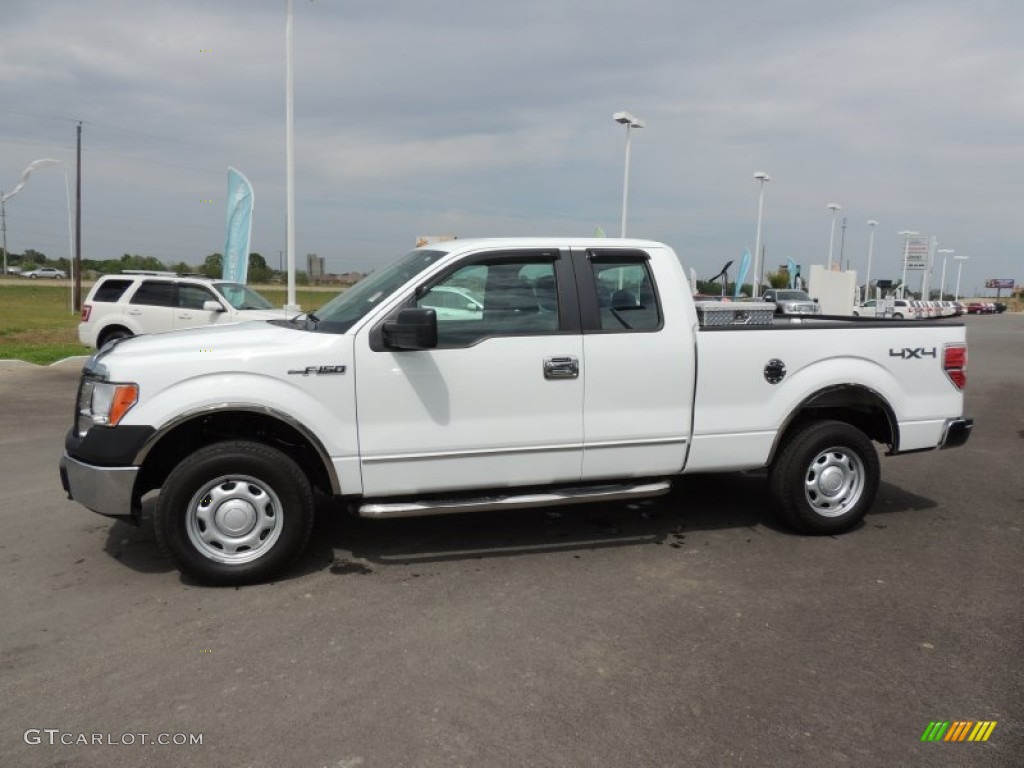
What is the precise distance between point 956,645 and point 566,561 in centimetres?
210

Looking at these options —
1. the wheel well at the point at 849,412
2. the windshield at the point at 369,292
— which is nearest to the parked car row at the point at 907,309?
the wheel well at the point at 849,412

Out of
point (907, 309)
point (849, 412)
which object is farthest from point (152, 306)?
point (907, 309)

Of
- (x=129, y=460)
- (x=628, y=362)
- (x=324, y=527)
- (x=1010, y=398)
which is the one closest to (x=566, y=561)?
(x=628, y=362)

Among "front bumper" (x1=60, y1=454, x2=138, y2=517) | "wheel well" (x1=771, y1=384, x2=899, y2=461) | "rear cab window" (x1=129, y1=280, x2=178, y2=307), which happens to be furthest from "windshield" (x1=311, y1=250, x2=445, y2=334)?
"rear cab window" (x1=129, y1=280, x2=178, y2=307)

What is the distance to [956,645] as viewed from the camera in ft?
12.5

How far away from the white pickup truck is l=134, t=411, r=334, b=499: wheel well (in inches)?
0.5

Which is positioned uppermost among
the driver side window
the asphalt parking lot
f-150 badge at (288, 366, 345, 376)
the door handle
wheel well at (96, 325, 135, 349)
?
the driver side window

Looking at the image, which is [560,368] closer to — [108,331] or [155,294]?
[155,294]

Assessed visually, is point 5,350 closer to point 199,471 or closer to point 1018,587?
point 199,471

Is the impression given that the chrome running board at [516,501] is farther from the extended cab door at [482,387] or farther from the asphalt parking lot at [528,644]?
the asphalt parking lot at [528,644]

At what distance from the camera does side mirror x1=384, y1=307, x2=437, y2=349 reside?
423 cm

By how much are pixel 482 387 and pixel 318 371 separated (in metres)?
0.92

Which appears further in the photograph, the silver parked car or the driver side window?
the silver parked car

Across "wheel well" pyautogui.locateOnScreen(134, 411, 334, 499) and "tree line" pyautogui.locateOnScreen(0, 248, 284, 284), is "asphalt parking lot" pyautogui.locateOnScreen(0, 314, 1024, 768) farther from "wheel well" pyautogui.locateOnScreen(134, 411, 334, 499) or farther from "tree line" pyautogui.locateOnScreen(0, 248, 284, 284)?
"tree line" pyautogui.locateOnScreen(0, 248, 284, 284)
